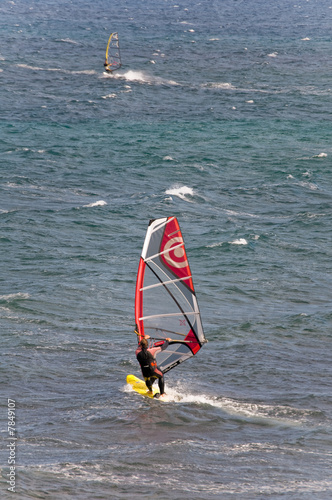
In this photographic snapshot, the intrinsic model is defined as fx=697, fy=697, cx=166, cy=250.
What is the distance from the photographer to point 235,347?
25344 mm

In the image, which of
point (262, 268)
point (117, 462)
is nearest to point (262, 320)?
point (262, 268)

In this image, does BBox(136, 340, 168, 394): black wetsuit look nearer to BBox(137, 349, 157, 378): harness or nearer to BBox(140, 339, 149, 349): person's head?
BBox(137, 349, 157, 378): harness

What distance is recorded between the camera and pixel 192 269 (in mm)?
34375

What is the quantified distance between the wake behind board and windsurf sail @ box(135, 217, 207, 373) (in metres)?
0.73

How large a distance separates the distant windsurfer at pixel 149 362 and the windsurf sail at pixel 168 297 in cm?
32

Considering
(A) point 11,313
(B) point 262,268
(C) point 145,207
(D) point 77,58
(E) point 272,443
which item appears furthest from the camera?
(D) point 77,58

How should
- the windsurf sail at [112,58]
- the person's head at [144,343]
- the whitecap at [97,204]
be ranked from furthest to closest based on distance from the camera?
the windsurf sail at [112,58]
the whitecap at [97,204]
the person's head at [144,343]

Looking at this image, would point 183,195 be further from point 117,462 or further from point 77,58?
point 77,58

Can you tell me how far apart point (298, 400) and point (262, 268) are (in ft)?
47.9

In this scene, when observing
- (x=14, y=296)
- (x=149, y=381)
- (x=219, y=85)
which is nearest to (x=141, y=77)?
(x=219, y=85)

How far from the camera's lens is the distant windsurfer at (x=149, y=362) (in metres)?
18.9

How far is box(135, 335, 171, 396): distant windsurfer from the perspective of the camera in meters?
18.9

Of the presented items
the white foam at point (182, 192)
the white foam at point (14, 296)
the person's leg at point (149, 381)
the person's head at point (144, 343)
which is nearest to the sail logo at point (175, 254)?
the person's head at point (144, 343)

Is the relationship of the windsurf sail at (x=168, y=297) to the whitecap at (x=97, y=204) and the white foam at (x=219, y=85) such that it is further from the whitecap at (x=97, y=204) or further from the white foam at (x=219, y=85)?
the white foam at (x=219, y=85)
